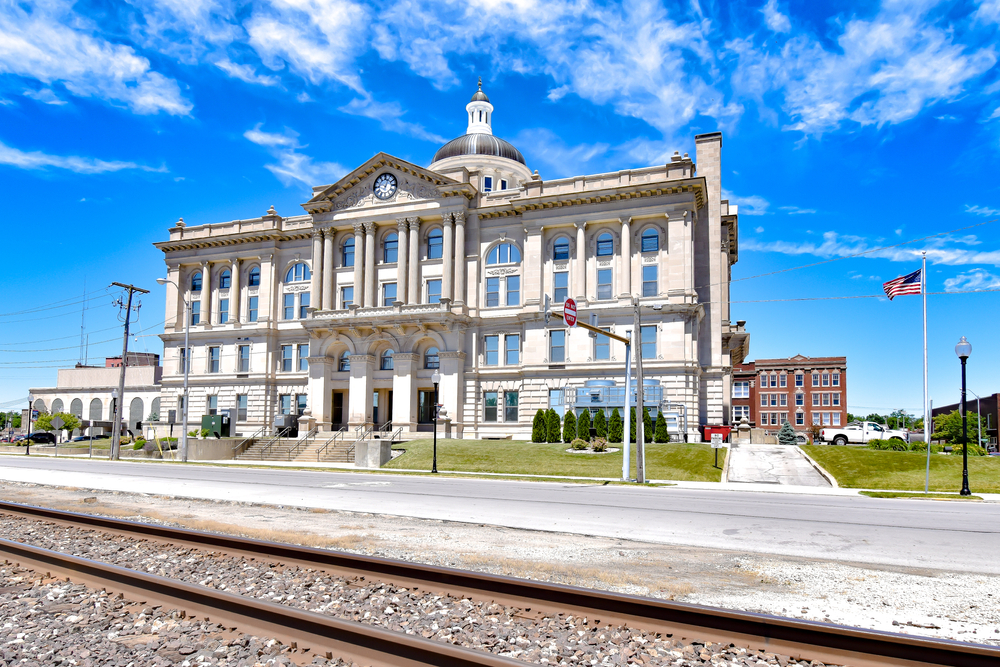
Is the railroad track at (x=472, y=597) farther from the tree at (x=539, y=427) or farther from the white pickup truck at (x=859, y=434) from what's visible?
the white pickup truck at (x=859, y=434)

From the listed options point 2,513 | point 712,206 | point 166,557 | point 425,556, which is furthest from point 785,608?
point 712,206

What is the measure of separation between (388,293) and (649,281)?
2029cm

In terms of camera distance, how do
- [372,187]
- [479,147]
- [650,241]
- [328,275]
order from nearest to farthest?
[650,241] < [372,187] < [328,275] < [479,147]

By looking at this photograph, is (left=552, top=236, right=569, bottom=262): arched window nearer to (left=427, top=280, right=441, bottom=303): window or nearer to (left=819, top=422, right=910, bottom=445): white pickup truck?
(left=427, top=280, right=441, bottom=303): window

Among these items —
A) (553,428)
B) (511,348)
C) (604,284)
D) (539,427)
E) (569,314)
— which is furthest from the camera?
(511,348)

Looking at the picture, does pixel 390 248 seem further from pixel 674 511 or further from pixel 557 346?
pixel 674 511

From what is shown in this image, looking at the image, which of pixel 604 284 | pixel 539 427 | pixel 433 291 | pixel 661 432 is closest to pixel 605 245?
pixel 604 284

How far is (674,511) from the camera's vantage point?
60.6 ft

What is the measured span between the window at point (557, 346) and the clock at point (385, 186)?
669 inches

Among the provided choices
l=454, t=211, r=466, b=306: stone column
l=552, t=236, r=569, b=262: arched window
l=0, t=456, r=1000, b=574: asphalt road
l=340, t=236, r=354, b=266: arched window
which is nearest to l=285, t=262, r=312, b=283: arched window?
l=340, t=236, r=354, b=266: arched window

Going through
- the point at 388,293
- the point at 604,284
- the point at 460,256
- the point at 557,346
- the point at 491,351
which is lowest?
the point at 491,351

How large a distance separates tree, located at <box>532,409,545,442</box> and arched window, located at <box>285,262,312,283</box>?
25.1 metres

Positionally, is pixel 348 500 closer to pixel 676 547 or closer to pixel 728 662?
pixel 676 547

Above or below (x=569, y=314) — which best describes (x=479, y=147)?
above
